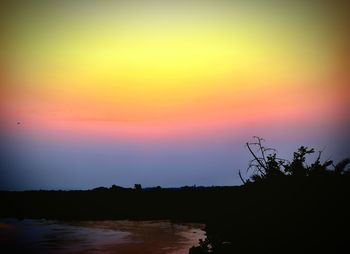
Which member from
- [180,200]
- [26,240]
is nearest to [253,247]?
[26,240]

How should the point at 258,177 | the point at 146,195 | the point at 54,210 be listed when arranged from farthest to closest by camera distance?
the point at 146,195 → the point at 54,210 → the point at 258,177

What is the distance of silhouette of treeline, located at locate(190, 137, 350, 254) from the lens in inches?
294

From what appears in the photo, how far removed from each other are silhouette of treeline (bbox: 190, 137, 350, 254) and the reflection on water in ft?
18.0

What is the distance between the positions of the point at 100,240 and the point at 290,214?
11680 millimetres

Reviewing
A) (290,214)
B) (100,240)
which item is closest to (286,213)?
(290,214)

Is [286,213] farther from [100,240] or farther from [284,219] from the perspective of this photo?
[100,240]

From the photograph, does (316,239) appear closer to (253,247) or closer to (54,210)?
(253,247)

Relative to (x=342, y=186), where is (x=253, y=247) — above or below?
below

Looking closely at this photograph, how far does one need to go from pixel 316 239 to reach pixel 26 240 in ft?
47.3

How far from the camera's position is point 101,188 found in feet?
151

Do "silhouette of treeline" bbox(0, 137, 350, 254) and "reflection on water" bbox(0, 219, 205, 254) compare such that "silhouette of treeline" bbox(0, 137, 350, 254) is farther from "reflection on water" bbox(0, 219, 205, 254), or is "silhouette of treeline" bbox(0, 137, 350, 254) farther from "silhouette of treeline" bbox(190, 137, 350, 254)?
"reflection on water" bbox(0, 219, 205, 254)

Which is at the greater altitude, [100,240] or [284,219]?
[284,219]

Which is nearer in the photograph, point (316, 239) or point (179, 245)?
point (316, 239)

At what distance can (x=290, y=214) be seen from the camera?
7996mm
